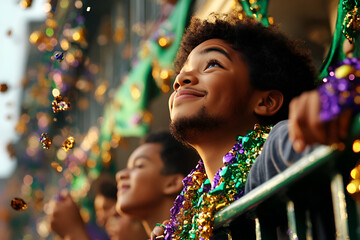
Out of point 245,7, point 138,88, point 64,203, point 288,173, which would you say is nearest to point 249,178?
point 288,173

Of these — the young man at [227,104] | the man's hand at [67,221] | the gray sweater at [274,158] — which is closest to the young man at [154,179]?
the man's hand at [67,221]

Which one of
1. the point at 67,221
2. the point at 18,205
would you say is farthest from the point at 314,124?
the point at 67,221

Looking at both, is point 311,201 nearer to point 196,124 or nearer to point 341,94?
point 341,94

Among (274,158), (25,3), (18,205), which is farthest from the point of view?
(25,3)

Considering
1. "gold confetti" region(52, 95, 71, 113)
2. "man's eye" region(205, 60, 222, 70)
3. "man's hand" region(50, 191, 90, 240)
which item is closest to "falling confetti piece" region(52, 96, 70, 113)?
"gold confetti" region(52, 95, 71, 113)

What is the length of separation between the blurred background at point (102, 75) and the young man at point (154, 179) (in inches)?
12.0

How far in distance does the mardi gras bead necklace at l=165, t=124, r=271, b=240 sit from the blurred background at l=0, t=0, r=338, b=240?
0.33 m

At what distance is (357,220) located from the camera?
73 cm

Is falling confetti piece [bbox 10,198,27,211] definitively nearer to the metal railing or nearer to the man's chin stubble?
the man's chin stubble

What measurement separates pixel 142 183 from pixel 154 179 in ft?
0.15

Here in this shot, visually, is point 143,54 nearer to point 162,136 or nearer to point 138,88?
point 138,88

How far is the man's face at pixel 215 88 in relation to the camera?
1.29 m

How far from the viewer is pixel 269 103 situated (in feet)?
4.48

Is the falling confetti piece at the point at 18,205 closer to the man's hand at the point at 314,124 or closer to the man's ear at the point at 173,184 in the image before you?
the man's ear at the point at 173,184
